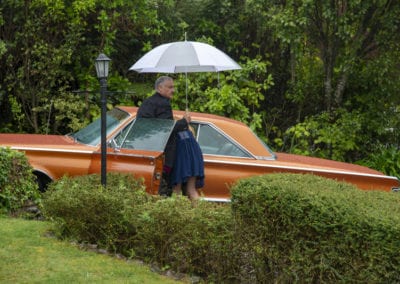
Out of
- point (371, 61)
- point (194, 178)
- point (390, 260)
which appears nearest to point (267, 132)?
point (371, 61)

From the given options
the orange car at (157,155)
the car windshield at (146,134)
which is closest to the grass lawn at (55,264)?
the orange car at (157,155)

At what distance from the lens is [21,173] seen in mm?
8125

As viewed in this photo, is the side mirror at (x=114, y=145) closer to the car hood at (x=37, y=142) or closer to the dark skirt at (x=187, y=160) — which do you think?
the car hood at (x=37, y=142)

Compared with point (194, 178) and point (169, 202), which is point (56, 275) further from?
point (194, 178)

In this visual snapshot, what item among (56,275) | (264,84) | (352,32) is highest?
(352,32)

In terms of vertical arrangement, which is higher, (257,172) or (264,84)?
(264,84)

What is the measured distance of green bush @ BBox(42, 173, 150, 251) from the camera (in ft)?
22.3

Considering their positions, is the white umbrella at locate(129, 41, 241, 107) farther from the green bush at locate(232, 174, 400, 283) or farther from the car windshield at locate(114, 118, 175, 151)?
the green bush at locate(232, 174, 400, 283)

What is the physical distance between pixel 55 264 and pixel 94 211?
32.5 inches

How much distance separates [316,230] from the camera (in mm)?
5367

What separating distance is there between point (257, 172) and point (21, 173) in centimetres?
294

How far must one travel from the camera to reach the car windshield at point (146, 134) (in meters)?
8.27

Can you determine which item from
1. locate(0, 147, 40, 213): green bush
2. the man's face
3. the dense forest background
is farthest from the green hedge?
the dense forest background

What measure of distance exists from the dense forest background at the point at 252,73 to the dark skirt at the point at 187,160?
377 cm
